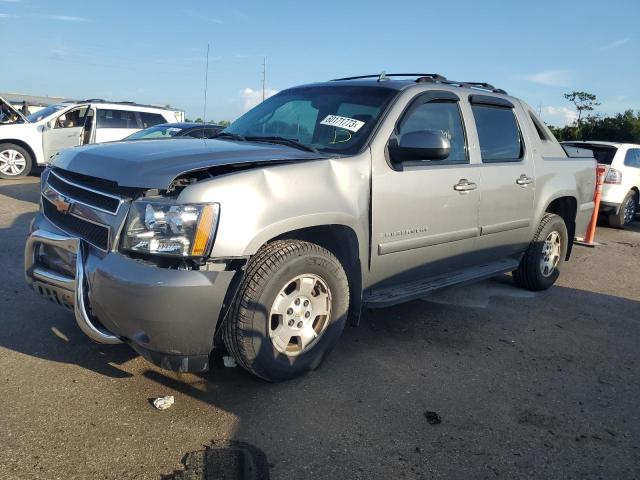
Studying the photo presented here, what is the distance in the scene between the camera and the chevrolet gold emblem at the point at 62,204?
3052mm

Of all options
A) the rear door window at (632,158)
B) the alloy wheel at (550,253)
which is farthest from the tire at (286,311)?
the rear door window at (632,158)

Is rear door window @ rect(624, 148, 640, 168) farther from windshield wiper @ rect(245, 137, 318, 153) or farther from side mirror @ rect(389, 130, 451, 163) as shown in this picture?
windshield wiper @ rect(245, 137, 318, 153)

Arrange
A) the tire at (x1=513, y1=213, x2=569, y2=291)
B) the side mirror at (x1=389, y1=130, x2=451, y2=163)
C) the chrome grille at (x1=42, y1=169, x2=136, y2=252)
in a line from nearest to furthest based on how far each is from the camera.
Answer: the chrome grille at (x1=42, y1=169, x2=136, y2=252)
the side mirror at (x1=389, y1=130, x2=451, y2=163)
the tire at (x1=513, y1=213, x2=569, y2=291)

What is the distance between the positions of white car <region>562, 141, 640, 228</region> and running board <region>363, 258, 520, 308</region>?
608 centimetres

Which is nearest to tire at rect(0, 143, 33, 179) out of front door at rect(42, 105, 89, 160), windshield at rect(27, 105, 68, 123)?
front door at rect(42, 105, 89, 160)

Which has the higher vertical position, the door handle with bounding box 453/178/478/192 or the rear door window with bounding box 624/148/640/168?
the rear door window with bounding box 624/148/640/168

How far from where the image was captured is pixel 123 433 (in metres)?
2.64

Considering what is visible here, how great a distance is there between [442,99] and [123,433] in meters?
3.17

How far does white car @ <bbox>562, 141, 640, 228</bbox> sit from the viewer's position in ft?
32.1

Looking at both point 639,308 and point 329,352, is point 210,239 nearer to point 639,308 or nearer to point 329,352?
point 329,352

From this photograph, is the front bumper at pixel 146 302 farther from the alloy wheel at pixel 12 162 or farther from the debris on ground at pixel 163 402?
the alloy wheel at pixel 12 162

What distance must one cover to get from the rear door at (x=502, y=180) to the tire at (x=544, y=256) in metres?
0.21

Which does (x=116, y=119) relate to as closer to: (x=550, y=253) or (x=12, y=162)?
(x=12, y=162)

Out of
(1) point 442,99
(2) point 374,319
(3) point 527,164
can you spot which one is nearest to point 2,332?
(2) point 374,319
